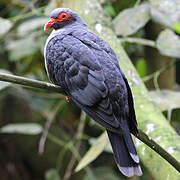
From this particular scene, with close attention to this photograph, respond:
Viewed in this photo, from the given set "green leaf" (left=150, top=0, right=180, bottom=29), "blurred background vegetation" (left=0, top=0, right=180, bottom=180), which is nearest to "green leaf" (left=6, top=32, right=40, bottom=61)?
"blurred background vegetation" (left=0, top=0, right=180, bottom=180)

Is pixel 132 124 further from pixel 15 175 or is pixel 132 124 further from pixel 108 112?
pixel 15 175

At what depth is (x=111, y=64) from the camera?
1710 mm

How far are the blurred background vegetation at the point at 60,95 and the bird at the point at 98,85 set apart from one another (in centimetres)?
33

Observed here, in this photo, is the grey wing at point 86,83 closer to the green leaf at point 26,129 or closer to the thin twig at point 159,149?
the thin twig at point 159,149

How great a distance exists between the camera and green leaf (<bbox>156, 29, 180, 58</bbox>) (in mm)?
2287

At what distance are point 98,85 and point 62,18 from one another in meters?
0.76

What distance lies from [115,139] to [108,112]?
129mm

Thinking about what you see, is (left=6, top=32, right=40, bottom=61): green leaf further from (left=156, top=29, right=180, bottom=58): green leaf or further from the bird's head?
(left=156, top=29, right=180, bottom=58): green leaf

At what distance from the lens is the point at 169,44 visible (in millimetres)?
2344

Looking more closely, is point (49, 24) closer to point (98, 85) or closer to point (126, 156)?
point (98, 85)

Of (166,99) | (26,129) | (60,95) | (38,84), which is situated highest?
(38,84)

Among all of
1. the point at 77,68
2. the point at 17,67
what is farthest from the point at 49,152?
the point at 77,68

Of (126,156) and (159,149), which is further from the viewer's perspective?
(126,156)

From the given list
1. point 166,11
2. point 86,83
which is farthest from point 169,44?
point 86,83
